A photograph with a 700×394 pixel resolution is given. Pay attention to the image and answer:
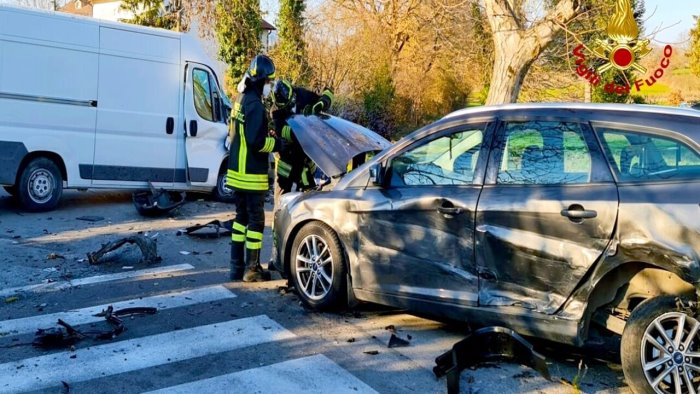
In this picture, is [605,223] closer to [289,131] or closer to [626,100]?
[289,131]

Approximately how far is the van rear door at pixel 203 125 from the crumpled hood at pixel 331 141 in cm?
470

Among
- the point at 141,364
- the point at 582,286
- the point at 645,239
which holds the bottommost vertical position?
the point at 141,364

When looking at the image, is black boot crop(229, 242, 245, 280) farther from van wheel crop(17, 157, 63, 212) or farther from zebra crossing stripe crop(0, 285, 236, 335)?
van wheel crop(17, 157, 63, 212)

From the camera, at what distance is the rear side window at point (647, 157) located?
4160 millimetres

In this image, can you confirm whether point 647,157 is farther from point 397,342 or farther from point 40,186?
point 40,186

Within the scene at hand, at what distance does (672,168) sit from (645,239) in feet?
1.63

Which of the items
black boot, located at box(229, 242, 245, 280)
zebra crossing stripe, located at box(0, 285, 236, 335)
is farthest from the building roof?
zebra crossing stripe, located at box(0, 285, 236, 335)

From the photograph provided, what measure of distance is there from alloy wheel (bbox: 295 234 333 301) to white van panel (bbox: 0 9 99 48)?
20.5ft

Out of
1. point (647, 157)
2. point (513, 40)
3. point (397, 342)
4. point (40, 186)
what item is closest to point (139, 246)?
point (40, 186)

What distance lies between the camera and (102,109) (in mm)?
10648

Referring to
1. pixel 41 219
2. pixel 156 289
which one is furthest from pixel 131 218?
pixel 156 289

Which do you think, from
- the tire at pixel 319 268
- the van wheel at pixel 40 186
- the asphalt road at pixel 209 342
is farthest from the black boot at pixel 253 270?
the van wheel at pixel 40 186

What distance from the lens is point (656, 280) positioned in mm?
4312

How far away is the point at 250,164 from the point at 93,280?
6.64 feet
